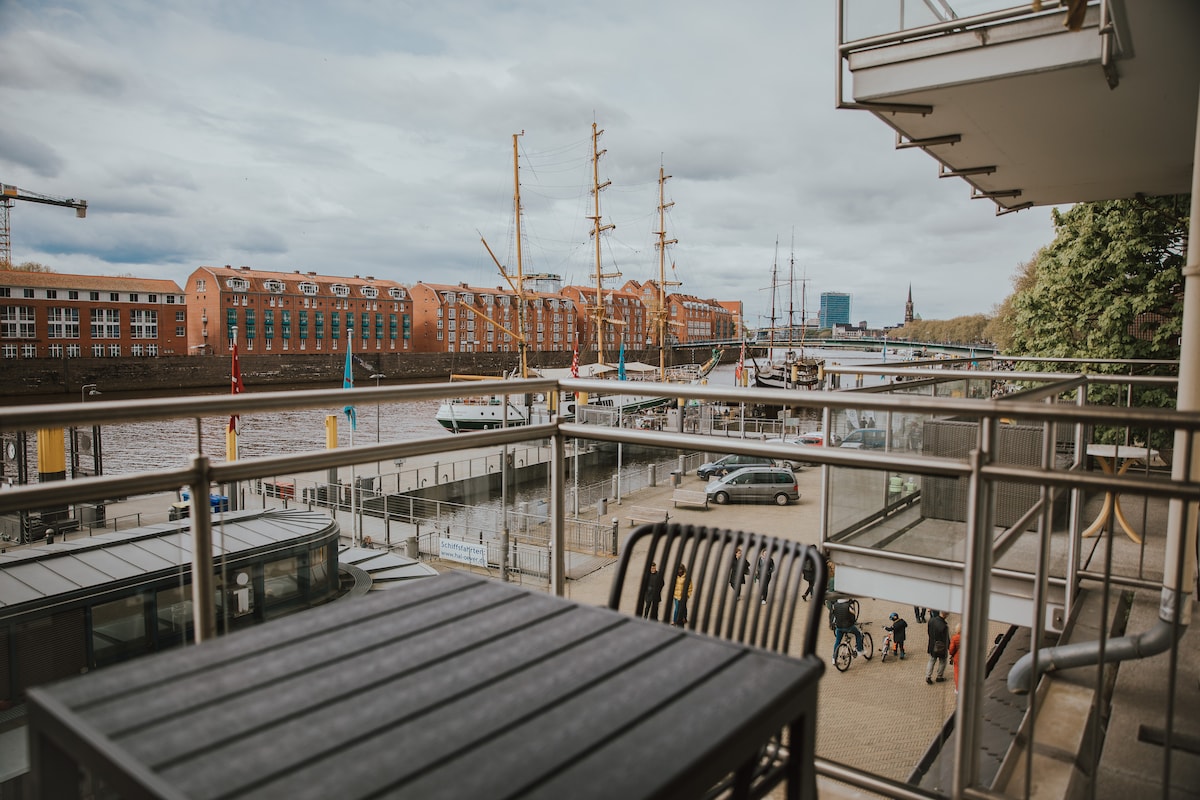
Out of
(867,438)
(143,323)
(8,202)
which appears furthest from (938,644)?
(8,202)

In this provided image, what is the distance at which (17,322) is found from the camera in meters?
62.0

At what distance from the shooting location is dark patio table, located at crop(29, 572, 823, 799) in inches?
37.2

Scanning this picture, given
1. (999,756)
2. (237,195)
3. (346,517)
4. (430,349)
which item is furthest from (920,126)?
(237,195)

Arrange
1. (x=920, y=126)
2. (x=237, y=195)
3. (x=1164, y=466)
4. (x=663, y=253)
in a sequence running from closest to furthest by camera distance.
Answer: (x=920, y=126) < (x=1164, y=466) < (x=663, y=253) < (x=237, y=195)

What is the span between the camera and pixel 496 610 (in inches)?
62.9

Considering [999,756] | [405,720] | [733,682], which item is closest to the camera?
[405,720]

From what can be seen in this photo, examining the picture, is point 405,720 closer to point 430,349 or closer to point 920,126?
point 920,126

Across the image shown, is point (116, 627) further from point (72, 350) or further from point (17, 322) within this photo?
point (17, 322)

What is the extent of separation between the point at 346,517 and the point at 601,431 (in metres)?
18.6

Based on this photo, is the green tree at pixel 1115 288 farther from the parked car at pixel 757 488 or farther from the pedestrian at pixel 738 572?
the pedestrian at pixel 738 572

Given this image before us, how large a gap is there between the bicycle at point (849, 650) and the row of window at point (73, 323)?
2914 inches

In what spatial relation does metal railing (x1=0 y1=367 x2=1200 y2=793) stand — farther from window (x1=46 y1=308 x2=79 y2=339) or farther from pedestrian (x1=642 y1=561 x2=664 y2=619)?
window (x1=46 y1=308 x2=79 y2=339)

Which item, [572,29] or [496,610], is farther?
[572,29]

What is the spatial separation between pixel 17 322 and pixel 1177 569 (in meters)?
80.8
